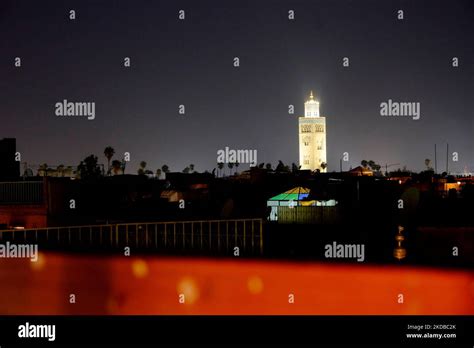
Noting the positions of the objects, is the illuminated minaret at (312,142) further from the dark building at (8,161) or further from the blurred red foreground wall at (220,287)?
the blurred red foreground wall at (220,287)

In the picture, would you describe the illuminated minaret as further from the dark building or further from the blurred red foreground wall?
the blurred red foreground wall

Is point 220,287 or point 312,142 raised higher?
point 312,142

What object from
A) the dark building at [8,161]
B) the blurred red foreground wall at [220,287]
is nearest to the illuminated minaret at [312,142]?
the dark building at [8,161]

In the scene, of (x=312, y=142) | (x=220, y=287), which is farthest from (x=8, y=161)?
(x=312, y=142)

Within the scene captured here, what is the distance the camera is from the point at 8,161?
96.5ft

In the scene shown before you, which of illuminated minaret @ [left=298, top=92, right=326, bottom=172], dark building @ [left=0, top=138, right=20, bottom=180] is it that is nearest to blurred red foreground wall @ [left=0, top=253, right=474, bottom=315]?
dark building @ [left=0, top=138, right=20, bottom=180]

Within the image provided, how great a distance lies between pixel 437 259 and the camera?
37.1ft

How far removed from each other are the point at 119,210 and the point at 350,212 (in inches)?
395

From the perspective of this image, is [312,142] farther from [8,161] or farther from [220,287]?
[220,287]

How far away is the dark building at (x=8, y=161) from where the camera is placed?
29089 mm

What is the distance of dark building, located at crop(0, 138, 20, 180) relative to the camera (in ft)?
95.4
